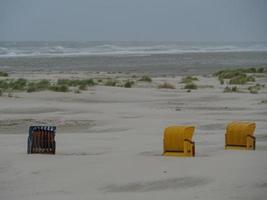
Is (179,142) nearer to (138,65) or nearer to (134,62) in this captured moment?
(138,65)

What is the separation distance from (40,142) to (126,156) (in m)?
1.98

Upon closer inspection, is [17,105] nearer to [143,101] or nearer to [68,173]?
[143,101]

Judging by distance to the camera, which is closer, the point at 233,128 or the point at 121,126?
the point at 233,128

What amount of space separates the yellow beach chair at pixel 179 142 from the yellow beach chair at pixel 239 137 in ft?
3.93

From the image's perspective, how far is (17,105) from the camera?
1020 inches

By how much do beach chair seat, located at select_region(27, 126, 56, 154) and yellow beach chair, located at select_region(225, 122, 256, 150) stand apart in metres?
3.39

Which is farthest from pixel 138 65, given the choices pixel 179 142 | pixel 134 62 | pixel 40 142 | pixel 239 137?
pixel 179 142

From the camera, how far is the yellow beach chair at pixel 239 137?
1341 cm

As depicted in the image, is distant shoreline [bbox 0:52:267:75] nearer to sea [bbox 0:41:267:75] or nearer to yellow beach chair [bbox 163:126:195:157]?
sea [bbox 0:41:267:75]

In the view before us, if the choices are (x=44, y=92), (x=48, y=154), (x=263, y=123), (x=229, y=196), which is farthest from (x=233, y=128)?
(x=44, y=92)

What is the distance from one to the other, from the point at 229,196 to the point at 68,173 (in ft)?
10.7

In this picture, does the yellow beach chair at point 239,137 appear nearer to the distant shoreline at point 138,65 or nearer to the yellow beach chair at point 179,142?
the yellow beach chair at point 179,142

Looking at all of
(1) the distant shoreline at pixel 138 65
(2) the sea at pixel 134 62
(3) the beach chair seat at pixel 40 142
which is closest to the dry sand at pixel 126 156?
(3) the beach chair seat at pixel 40 142

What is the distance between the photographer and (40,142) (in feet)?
45.7
